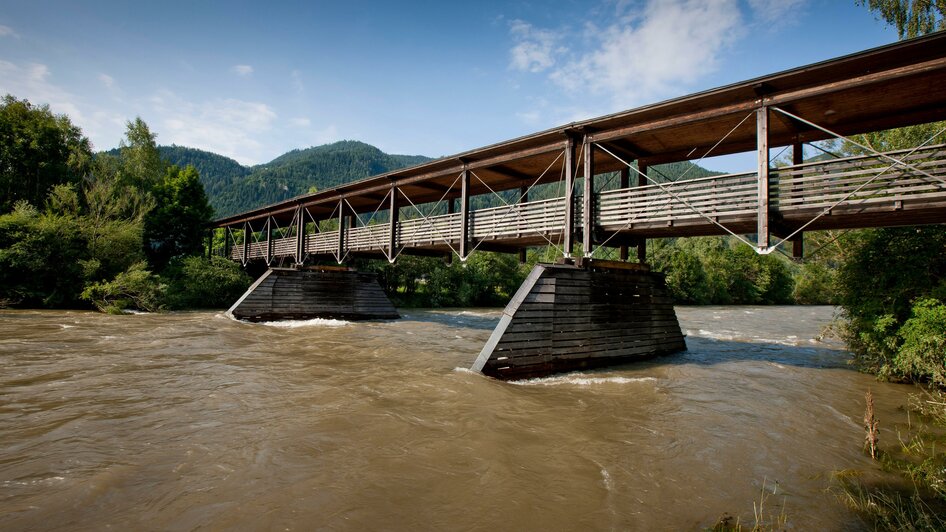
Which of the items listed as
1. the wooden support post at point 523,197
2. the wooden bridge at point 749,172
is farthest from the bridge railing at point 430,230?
the wooden support post at point 523,197

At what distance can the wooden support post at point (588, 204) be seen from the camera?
39.1 feet

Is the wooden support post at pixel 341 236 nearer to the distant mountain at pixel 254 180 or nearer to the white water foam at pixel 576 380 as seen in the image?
the white water foam at pixel 576 380

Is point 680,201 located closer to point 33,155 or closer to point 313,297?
point 313,297

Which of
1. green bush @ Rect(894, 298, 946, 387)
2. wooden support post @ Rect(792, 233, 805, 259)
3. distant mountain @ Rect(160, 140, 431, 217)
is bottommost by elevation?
green bush @ Rect(894, 298, 946, 387)

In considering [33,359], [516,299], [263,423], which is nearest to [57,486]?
[263,423]

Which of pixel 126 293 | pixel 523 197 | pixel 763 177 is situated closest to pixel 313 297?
pixel 126 293

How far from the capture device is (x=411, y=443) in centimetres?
617

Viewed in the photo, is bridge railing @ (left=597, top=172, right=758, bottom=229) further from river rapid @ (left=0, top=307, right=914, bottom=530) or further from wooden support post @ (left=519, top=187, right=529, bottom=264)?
wooden support post @ (left=519, top=187, right=529, bottom=264)

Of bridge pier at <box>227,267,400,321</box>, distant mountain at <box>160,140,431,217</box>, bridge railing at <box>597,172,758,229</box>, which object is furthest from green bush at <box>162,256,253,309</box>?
distant mountain at <box>160,140,431,217</box>

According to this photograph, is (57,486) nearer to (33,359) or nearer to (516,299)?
(516,299)

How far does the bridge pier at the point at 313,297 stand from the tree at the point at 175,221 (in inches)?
800

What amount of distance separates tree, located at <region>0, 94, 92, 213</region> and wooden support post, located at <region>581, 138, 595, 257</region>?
37652 millimetres

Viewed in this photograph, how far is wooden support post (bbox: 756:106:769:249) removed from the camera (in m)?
9.34

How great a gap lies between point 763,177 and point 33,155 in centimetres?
4540
